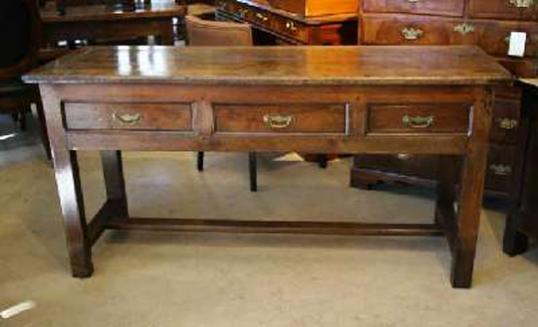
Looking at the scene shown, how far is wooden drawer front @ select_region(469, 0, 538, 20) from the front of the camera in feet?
8.20

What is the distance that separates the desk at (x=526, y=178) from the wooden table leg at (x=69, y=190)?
172cm

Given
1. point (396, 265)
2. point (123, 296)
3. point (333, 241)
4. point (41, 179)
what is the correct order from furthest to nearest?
point (41, 179)
point (333, 241)
point (396, 265)
point (123, 296)

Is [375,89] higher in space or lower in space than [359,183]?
higher

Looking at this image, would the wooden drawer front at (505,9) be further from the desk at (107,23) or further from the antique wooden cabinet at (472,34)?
the desk at (107,23)

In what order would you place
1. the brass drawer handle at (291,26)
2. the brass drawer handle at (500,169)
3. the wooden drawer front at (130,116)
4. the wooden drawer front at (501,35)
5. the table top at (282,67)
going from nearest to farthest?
the table top at (282,67), the wooden drawer front at (130,116), the wooden drawer front at (501,35), the brass drawer handle at (500,169), the brass drawer handle at (291,26)

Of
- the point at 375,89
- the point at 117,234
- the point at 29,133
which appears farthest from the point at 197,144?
the point at 29,133

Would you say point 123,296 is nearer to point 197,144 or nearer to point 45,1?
point 197,144

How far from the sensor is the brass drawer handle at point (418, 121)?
198cm

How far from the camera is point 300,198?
3.04m

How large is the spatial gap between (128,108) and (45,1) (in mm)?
2631

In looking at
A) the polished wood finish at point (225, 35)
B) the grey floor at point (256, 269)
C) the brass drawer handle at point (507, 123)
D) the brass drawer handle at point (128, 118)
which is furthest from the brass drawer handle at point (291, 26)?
the brass drawer handle at point (128, 118)

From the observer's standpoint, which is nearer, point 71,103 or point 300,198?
point 71,103

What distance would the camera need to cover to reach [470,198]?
2.09 metres

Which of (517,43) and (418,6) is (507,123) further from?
(418,6)
